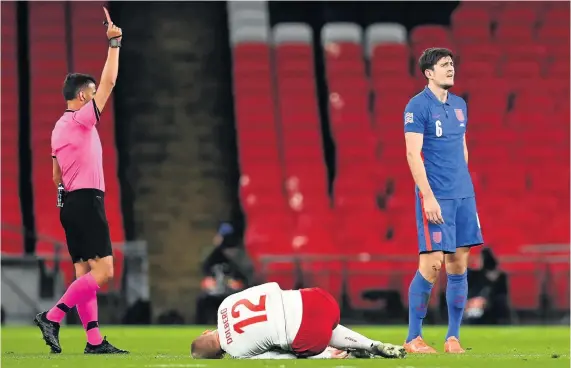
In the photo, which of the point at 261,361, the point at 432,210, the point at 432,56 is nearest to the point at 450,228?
the point at 432,210

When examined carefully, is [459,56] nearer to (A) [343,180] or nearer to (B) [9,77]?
(A) [343,180]

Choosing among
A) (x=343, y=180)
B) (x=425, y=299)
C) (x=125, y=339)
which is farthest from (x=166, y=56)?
(x=425, y=299)

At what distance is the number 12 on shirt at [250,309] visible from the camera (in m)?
5.95

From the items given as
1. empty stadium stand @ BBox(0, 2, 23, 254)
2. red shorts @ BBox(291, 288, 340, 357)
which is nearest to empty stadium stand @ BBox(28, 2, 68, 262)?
empty stadium stand @ BBox(0, 2, 23, 254)

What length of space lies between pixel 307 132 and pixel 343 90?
0.95 metres

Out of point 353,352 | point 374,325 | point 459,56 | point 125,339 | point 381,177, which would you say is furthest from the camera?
point 459,56

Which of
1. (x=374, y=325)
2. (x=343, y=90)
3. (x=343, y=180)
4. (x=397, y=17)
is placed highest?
(x=397, y=17)

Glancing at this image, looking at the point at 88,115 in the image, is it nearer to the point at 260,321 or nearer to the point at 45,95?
the point at 260,321

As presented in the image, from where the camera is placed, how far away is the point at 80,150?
7.21 m

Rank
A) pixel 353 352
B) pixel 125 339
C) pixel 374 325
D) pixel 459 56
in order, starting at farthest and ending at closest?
pixel 459 56 → pixel 374 325 → pixel 125 339 → pixel 353 352

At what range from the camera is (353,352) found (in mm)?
6254

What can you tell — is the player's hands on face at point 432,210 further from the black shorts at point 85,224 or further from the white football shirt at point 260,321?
the black shorts at point 85,224

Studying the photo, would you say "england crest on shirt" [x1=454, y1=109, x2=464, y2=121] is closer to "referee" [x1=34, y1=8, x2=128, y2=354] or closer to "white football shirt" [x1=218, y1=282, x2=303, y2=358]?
"white football shirt" [x1=218, y1=282, x2=303, y2=358]

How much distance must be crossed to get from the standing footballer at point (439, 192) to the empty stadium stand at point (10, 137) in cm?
850
